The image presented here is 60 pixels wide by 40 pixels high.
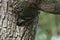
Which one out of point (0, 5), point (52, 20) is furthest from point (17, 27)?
point (52, 20)

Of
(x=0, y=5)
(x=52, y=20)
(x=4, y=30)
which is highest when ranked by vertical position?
(x=0, y=5)

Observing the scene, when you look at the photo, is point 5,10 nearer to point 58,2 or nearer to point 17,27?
point 17,27

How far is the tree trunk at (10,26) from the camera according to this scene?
3.52ft

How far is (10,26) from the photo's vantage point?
1089 millimetres

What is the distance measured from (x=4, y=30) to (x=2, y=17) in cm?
6

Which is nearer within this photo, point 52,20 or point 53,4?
point 53,4

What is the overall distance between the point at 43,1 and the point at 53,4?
5 cm

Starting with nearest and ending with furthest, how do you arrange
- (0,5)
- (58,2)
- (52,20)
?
(58,2) < (0,5) < (52,20)

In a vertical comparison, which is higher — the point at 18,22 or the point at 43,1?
the point at 43,1

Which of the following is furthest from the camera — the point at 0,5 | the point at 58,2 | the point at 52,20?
the point at 52,20

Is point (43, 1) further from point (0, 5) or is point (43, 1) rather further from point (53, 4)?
point (0, 5)

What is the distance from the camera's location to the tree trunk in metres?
1.07

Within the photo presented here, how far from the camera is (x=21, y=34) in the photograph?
3.65 feet

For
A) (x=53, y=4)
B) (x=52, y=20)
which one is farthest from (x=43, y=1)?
(x=52, y=20)
